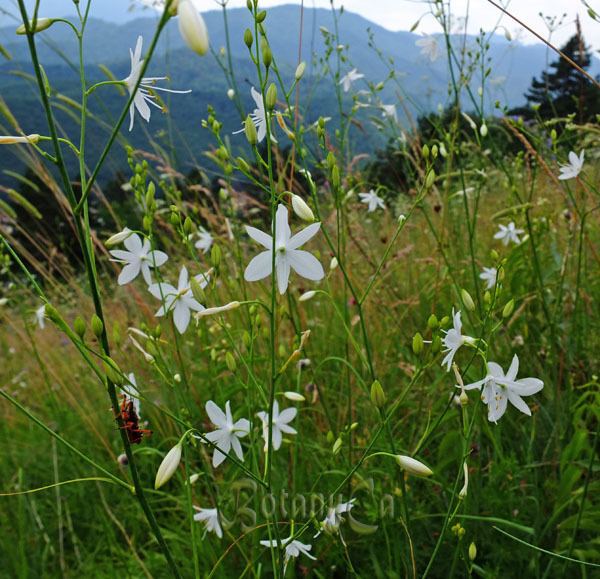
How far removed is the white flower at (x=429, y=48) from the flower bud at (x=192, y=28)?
2.86 m

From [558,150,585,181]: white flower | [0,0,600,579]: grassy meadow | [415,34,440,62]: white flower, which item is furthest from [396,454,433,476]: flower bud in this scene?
[415,34,440,62]: white flower

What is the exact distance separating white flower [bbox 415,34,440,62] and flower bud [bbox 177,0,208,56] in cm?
286

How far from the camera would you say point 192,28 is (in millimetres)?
644

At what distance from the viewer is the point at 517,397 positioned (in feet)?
3.94

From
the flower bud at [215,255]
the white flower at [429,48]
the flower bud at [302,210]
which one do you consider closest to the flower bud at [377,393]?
the flower bud at [302,210]

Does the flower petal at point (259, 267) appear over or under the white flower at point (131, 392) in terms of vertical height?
over

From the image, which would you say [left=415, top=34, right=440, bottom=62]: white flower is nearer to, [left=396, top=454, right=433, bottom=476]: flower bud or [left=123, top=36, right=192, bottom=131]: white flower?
[left=123, top=36, right=192, bottom=131]: white flower

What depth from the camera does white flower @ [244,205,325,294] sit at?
1.01m

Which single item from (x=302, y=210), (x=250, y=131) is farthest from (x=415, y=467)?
(x=250, y=131)

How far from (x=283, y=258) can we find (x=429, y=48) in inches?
107

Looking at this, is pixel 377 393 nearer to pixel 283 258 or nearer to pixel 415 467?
pixel 415 467

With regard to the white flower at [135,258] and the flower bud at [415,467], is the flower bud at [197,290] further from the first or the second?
the flower bud at [415,467]

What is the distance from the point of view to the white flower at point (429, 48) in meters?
3.23

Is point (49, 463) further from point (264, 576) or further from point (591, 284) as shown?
point (591, 284)
